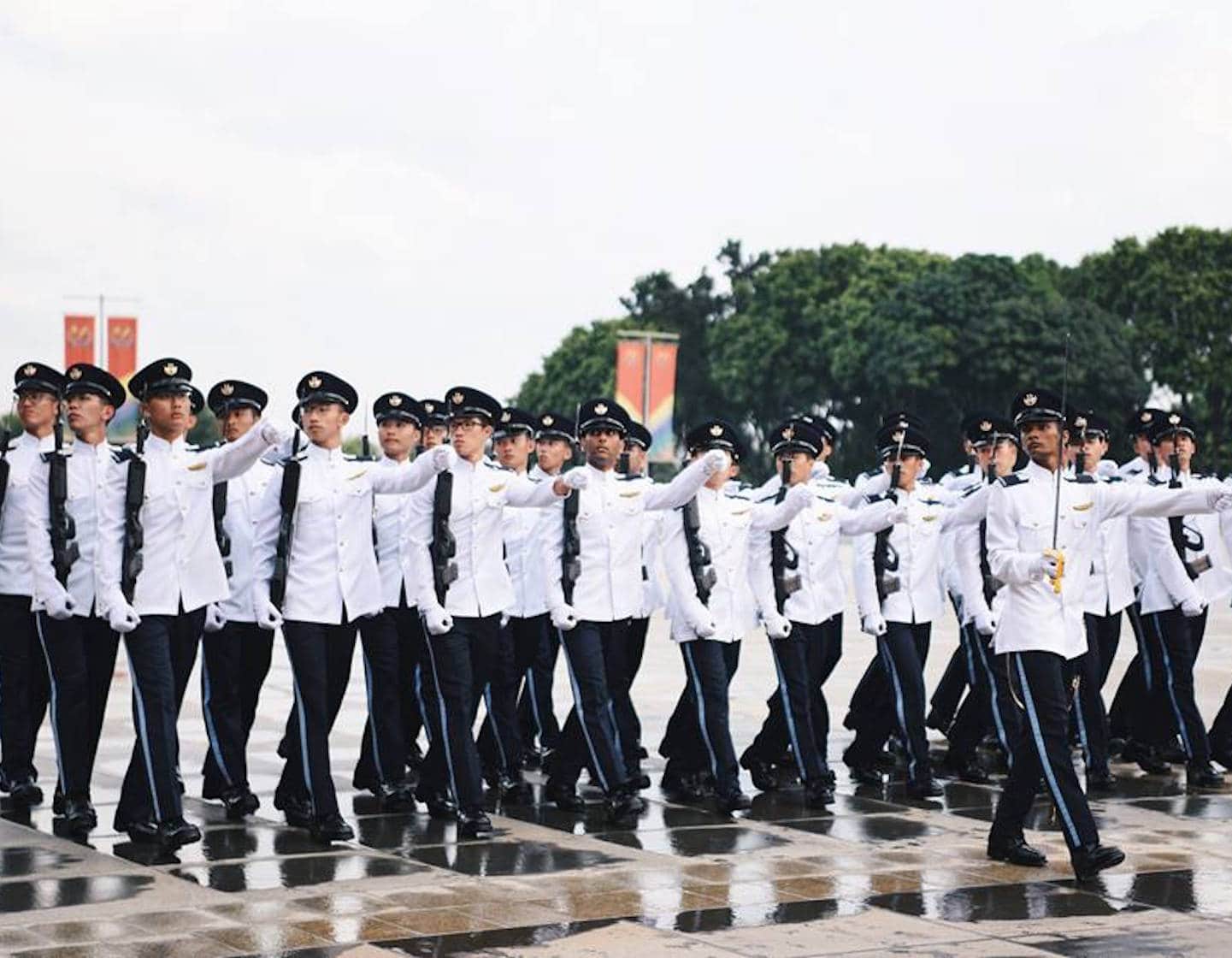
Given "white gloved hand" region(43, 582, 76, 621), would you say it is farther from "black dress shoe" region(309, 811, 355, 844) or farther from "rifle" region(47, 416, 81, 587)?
"black dress shoe" region(309, 811, 355, 844)

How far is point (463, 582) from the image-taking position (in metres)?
10.1

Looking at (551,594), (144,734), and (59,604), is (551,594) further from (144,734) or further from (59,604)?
(59,604)

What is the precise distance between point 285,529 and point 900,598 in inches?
140

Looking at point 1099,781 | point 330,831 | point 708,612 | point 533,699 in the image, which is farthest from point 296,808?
point 1099,781

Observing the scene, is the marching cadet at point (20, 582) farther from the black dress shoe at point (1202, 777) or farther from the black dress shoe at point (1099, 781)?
the black dress shoe at point (1202, 777)

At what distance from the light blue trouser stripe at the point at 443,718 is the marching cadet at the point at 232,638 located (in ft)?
2.95

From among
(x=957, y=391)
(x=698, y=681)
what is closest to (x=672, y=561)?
(x=698, y=681)

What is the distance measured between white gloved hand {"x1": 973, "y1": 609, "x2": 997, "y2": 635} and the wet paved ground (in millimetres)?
863

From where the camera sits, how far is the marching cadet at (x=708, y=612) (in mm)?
10758

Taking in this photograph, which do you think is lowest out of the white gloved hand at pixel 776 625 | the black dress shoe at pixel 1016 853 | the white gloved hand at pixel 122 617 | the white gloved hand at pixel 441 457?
the black dress shoe at pixel 1016 853

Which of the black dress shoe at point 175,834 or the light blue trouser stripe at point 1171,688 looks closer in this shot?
the black dress shoe at point 175,834

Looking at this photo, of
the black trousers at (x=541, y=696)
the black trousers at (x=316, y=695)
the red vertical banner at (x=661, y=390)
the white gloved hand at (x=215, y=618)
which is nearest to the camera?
the black trousers at (x=316, y=695)

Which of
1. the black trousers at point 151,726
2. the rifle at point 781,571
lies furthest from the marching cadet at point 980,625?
the black trousers at point 151,726

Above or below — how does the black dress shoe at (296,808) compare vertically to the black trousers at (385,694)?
below
